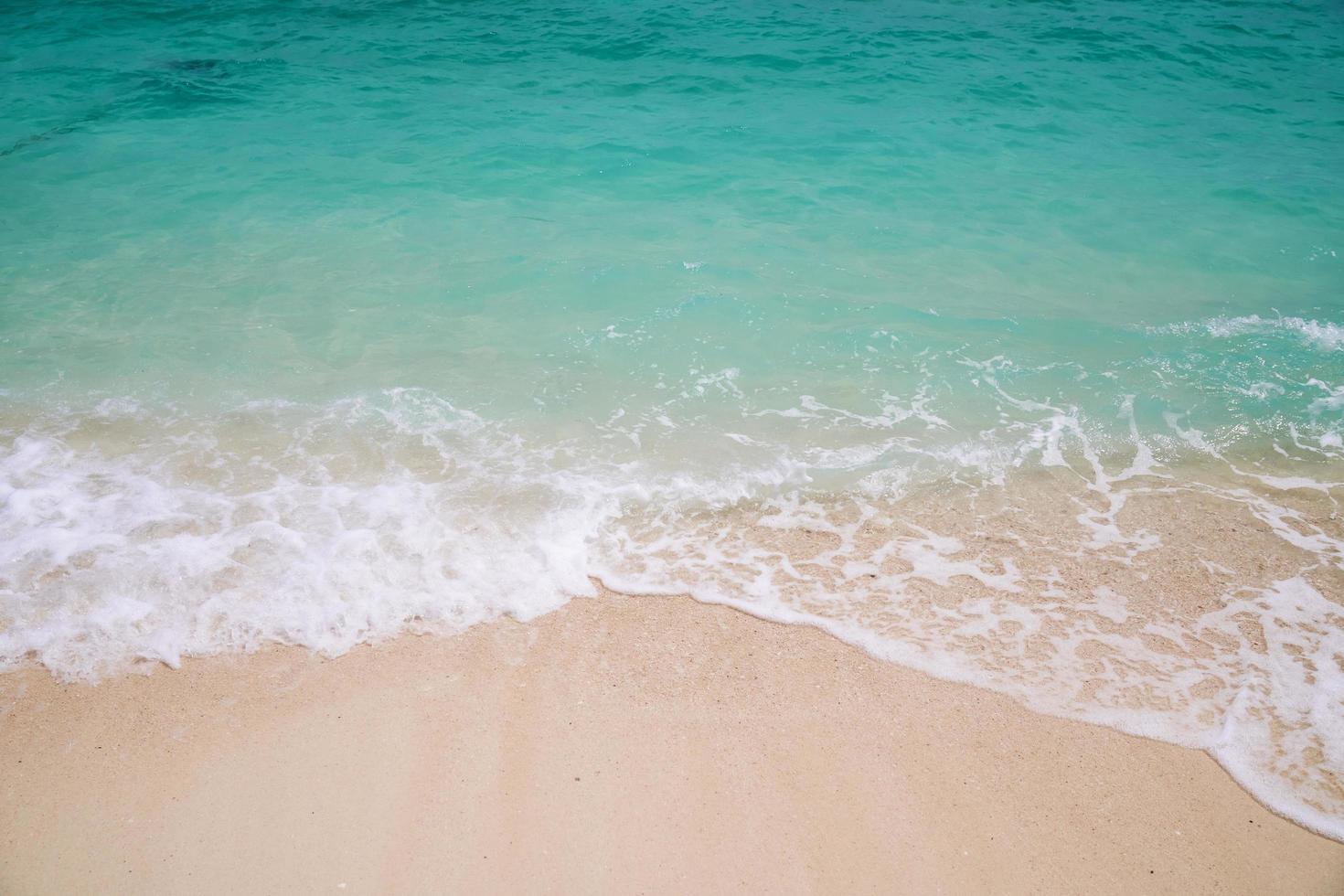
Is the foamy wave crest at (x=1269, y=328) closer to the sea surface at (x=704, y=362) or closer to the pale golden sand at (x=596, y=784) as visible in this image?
the sea surface at (x=704, y=362)

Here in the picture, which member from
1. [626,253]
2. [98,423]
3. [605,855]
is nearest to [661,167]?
[626,253]

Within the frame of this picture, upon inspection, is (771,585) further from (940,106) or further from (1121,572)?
(940,106)

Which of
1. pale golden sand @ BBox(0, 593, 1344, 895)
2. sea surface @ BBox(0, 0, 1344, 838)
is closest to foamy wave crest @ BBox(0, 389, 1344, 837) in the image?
sea surface @ BBox(0, 0, 1344, 838)

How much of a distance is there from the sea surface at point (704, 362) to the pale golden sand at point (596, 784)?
0.84 feet

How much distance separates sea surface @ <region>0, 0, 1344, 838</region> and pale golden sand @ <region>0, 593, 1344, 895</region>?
0.26 meters

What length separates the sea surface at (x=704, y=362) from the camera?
482 centimetres

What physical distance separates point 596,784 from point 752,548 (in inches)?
76.7

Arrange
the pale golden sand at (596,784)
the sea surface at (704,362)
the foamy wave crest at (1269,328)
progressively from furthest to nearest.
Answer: the foamy wave crest at (1269,328), the sea surface at (704,362), the pale golden sand at (596,784)

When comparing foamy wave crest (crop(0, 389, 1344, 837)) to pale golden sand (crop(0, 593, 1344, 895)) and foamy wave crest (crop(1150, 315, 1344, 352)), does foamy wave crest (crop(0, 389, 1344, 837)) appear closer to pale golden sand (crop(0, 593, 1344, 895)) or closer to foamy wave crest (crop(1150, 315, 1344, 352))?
pale golden sand (crop(0, 593, 1344, 895))

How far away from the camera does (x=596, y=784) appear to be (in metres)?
3.89

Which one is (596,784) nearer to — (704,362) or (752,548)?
(752,548)

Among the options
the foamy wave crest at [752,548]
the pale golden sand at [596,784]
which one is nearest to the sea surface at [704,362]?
the foamy wave crest at [752,548]

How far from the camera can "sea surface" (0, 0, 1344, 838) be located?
482 cm

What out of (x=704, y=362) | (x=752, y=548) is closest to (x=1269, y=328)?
(x=704, y=362)
